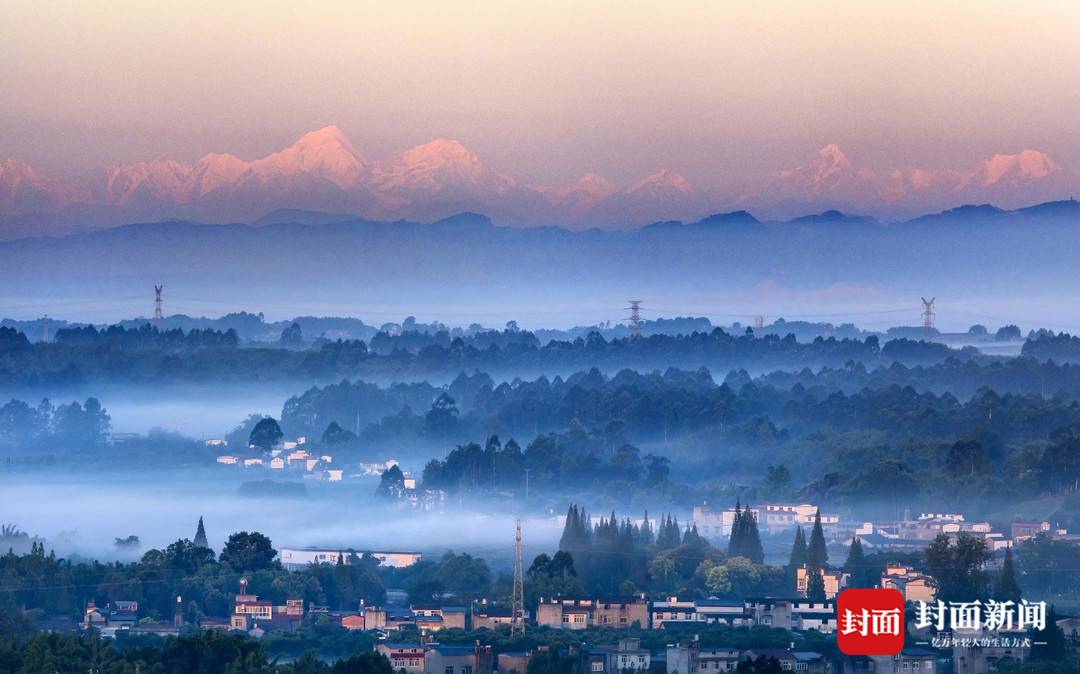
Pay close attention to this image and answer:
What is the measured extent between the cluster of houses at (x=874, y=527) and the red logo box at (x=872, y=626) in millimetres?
7429

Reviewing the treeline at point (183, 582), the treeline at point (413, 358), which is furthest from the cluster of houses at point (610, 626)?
the treeline at point (413, 358)

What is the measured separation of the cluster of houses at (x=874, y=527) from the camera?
24953mm

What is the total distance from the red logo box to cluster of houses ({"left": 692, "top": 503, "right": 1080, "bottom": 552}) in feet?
24.4

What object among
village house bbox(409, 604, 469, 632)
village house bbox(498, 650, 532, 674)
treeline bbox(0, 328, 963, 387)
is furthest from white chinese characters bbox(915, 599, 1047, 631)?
treeline bbox(0, 328, 963, 387)

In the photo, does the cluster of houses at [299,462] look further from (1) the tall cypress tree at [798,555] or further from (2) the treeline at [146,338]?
(1) the tall cypress tree at [798,555]

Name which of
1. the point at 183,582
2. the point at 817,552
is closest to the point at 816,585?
the point at 817,552

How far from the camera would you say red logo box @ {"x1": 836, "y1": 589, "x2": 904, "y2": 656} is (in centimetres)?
1550

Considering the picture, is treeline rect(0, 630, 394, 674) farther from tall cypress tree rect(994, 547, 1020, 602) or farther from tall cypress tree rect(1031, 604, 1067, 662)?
tall cypress tree rect(994, 547, 1020, 602)

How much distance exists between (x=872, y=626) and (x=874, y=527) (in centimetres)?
1152

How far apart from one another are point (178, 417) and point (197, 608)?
81.8ft

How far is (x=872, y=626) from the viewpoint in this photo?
51.3 ft

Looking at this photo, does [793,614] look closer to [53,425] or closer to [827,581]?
[827,581]

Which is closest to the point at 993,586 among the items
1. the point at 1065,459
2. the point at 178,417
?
the point at 1065,459

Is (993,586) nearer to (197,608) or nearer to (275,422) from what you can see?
(197,608)
